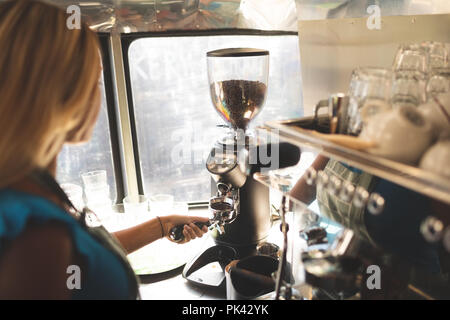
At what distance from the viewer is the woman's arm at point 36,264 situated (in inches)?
26.2

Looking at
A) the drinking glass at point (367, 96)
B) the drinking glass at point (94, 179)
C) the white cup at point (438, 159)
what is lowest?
the drinking glass at point (94, 179)

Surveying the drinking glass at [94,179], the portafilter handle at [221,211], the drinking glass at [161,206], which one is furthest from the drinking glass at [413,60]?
the drinking glass at [94,179]

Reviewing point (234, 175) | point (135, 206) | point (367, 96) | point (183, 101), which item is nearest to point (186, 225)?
point (234, 175)

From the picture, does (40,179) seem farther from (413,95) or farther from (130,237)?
(413,95)

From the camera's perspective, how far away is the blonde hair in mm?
720

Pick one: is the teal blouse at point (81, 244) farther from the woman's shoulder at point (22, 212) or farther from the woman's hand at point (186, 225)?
the woman's hand at point (186, 225)

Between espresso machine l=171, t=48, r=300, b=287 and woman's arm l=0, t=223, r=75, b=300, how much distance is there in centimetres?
50

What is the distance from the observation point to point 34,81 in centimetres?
72

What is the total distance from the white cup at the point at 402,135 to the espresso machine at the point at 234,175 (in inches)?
21.4

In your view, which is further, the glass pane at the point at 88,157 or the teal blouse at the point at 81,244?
the glass pane at the point at 88,157

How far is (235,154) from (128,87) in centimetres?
90

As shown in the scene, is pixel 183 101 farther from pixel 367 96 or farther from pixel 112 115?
pixel 367 96

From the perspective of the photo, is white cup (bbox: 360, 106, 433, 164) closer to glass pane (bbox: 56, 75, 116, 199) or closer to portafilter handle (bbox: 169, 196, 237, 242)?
portafilter handle (bbox: 169, 196, 237, 242)
